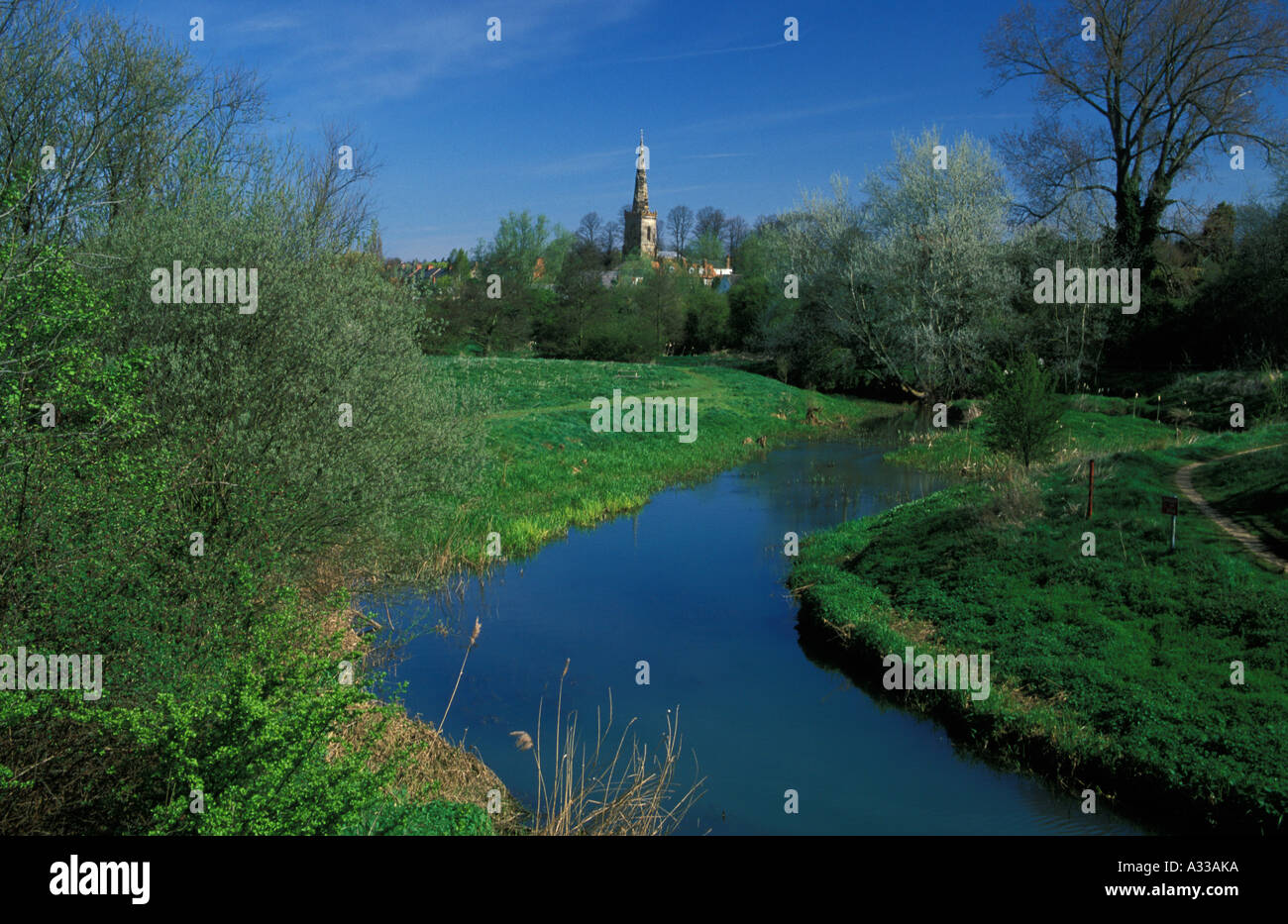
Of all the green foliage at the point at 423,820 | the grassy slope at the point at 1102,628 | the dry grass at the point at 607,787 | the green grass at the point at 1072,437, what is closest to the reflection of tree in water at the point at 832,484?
the green grass at the point at 1072,437

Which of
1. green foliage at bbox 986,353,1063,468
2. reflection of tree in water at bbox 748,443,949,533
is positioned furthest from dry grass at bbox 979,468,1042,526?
reflection of tree in water at bbox 748,443,949,533

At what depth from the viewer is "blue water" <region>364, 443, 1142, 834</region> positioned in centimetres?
987

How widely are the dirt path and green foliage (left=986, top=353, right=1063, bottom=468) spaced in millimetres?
3377

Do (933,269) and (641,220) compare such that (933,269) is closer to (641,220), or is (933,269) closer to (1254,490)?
(1254,490)

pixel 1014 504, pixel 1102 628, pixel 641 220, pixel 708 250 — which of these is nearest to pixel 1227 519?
pixel 1014 504

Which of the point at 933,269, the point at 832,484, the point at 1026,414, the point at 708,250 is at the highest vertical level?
the point at 708,250

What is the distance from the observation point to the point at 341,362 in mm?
13219

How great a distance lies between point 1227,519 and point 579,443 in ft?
61.2

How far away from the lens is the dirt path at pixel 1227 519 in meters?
12.9

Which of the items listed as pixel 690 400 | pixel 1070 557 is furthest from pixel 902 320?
pixel 1070 557

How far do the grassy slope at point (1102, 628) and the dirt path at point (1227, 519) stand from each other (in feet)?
0.81

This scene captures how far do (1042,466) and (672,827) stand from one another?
14.6m

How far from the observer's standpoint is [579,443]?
29547mm

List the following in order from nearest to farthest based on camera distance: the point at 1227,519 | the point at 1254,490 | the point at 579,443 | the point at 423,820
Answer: the point at 423,820 → the point at 1227,519 → the point at 1254,490 → the point at 579,443
